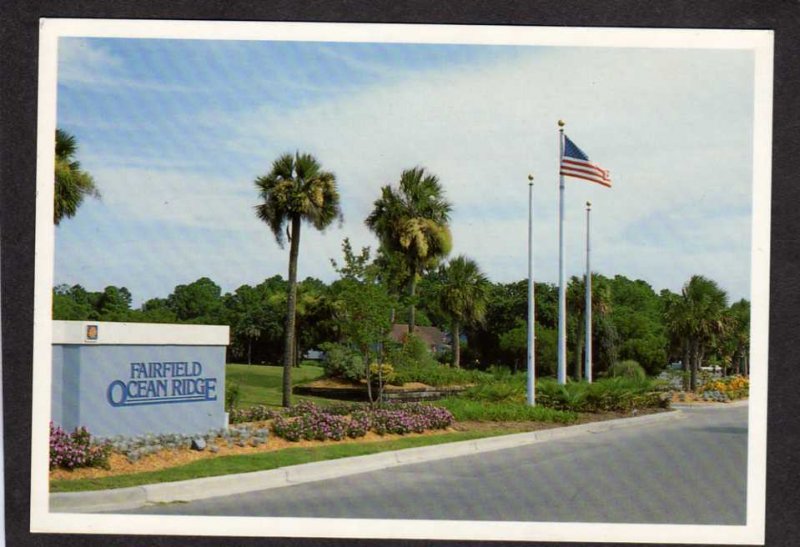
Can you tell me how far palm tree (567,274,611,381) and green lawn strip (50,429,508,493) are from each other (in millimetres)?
8406

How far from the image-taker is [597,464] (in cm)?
1319

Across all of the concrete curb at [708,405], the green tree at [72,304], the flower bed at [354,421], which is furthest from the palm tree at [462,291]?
the green tree at [72,304]

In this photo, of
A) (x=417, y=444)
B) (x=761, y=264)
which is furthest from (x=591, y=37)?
(x=417, y=444)

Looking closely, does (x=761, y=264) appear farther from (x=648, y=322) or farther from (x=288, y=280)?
(x=648, y=322)

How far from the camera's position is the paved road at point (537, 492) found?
10.4 m

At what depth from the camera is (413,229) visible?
2133 cm

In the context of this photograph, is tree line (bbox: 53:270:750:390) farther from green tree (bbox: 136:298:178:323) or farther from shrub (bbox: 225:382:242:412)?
shrub (bbox: 225:382:242:412)

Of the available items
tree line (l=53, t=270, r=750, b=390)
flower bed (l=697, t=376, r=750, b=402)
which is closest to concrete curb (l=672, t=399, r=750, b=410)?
flower bed (l=697, t=376, r=750, b=402)

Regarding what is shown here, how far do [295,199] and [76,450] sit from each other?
702 centimetres

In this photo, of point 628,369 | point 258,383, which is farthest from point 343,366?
point 628,369

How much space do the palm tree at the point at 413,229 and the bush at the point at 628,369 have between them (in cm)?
457

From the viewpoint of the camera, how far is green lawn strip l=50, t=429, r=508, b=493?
33.7ft

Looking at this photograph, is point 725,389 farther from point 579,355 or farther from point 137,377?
point 137,377

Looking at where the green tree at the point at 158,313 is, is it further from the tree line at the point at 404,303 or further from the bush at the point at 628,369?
the bush at the point at 628,369
